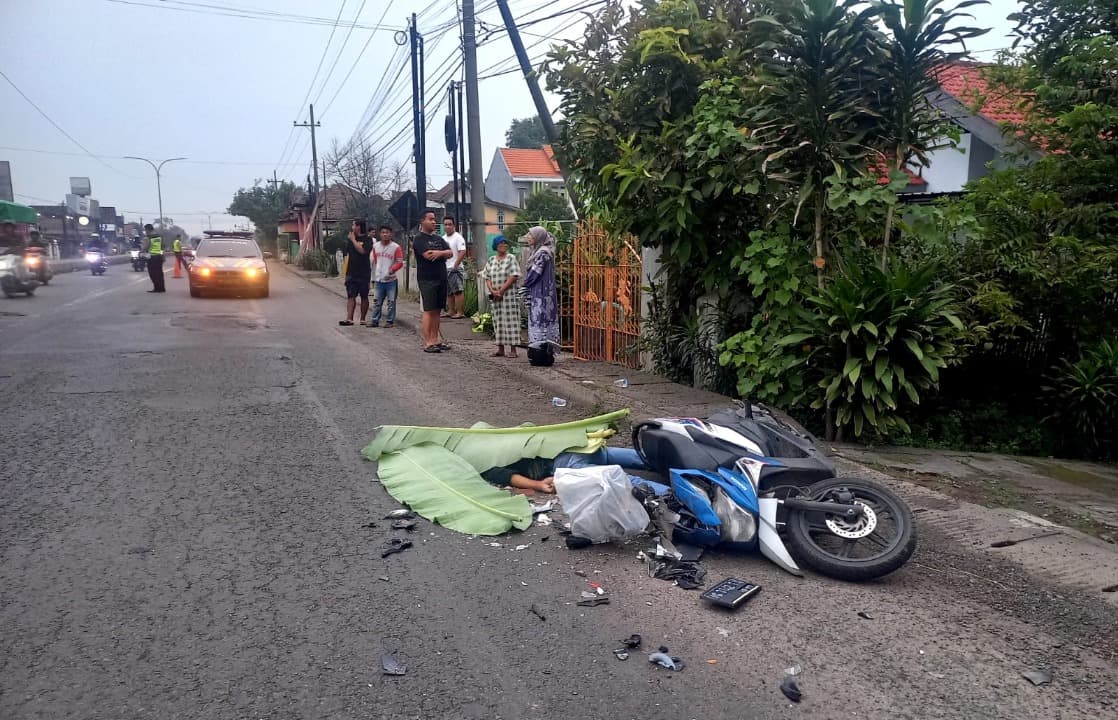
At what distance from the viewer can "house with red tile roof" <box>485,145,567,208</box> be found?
53.7m

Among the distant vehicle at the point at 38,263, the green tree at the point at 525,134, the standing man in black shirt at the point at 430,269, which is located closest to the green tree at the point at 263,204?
the green tree at the point at 525,134

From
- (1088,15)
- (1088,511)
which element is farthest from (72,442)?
(1088,15)

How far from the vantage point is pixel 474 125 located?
16.1m

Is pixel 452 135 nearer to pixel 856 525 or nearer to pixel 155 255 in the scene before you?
pixel 155 255

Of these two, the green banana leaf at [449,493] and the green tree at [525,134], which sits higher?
the green tree at [525,134]

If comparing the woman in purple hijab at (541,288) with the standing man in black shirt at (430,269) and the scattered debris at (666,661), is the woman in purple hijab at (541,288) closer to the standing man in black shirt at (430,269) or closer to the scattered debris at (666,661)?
the standing man in black shirt at (430,269)

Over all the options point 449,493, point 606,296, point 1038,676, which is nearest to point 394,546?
point 449,493

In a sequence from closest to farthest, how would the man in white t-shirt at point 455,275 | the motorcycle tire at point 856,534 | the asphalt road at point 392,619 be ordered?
1. the asphalt road at point 392,619
2. the motorcycle tire at point 856,534
3. the man in white t-shirt at point 455,275

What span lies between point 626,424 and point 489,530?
270 cm

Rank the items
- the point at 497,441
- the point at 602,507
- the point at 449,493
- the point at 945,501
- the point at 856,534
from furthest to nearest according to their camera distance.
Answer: the point at 497,441 → the point at 945,501 → the point at 449,493 → the point at 602,507 → the point at 856,534

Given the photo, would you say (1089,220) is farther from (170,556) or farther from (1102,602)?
(170,556)

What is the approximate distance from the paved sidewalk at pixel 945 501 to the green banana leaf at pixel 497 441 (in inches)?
48.6

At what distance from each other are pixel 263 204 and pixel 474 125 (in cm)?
8760

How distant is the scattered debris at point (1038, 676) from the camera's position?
3207mm
